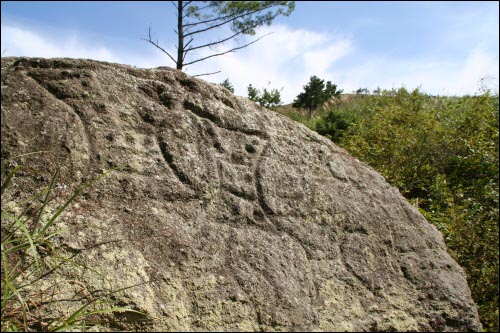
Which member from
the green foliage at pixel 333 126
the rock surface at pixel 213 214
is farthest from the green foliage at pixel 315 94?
the rock surface at pixel 213 214

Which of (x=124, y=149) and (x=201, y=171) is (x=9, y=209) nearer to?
(x=124, y=149)

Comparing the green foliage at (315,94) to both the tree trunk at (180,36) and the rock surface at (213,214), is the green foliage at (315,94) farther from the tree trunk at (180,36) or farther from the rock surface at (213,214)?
the rock surface at (213,214)

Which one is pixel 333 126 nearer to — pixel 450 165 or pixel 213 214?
pixel 450 165

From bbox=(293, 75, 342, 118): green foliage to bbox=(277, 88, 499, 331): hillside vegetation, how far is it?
15.6 ft

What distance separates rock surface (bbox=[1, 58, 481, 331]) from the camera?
211 centimetres

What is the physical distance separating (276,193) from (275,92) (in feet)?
18.7

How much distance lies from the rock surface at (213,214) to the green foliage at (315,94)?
947 centimetres

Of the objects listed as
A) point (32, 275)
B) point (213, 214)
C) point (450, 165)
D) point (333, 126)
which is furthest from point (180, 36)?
point (32, 275)

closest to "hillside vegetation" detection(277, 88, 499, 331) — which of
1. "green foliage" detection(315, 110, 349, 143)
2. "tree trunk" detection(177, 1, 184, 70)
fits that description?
"green foliage" detection(315, 110, 349, 143)

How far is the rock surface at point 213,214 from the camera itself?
211 cm

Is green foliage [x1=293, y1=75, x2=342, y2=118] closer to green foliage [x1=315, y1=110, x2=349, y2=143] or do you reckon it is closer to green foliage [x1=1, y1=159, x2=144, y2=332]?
green foliage [x1=315, y1=110, x2=349, y2=143]

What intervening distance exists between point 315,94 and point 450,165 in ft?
23.1

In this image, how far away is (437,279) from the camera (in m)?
2.71

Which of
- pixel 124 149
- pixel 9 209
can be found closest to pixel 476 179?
pixel 124 149
